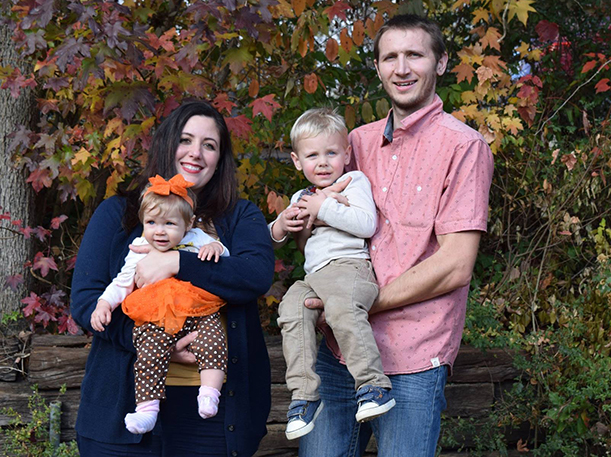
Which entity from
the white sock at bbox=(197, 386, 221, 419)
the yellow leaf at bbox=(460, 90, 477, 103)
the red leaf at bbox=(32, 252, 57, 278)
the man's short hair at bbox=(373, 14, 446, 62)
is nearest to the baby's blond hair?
the white sock at bbox=(197, 386, 221, 419)

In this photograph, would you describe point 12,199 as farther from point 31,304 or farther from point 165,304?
point 165,304

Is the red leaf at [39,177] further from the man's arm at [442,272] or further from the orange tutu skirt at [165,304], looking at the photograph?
the man's arm at [442,272]

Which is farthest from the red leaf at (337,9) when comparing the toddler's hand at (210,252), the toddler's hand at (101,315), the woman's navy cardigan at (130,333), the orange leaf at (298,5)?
the toddler's hand at (101,315)

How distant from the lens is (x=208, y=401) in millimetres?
2436

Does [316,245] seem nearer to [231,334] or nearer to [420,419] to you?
[231,334]

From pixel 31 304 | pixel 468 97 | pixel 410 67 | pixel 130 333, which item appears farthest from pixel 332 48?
pixel 31 304

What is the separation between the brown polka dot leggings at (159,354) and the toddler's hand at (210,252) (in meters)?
0.24

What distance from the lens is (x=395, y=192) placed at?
8.60 ft

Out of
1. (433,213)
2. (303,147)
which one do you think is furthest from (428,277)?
(303,147)

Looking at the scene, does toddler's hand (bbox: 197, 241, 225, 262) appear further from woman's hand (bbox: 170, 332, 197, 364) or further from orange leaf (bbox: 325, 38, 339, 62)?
orange leaf (bbox: 325, 38, 339, 62)

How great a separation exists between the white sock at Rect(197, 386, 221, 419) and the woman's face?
2.56ft

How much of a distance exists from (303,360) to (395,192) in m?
0.67

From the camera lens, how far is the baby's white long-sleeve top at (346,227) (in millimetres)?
2594

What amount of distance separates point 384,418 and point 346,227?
672 mm
